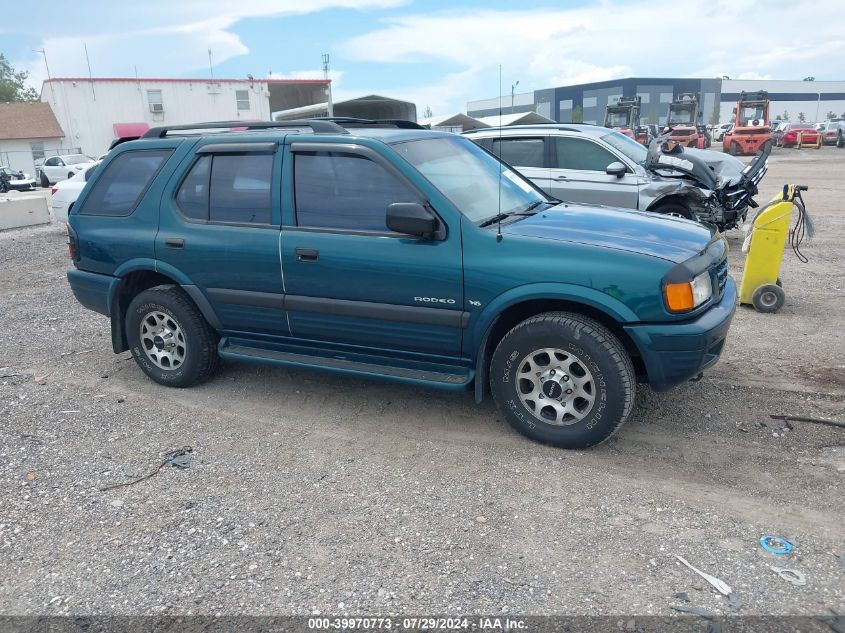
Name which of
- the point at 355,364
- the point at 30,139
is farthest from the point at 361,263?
the point at 30,139

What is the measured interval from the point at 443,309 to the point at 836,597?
231 cm

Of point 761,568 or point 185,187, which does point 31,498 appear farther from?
point 761,568

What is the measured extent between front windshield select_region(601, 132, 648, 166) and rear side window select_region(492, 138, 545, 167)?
0.88 metres

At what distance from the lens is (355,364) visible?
A: 430 centimetres

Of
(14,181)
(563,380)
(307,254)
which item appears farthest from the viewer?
(14,181)

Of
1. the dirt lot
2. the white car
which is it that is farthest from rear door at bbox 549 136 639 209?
the white car

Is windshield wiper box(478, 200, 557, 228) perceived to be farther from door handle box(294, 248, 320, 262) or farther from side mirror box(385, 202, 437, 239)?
door handle box(294, 248, 320, 262)

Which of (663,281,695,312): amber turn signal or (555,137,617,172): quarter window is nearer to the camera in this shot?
(663,281,695,312): amber turn signal

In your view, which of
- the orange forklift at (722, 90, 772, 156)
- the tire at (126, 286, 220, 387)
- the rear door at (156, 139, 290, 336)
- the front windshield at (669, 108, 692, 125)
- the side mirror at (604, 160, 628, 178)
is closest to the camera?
the rear door at (156, 139, 290, 336)

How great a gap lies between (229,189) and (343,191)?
0.91 meters

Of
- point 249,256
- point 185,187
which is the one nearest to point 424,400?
point 249,256

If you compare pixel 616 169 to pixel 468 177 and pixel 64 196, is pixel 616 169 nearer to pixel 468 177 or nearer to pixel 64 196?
pixel 468 177

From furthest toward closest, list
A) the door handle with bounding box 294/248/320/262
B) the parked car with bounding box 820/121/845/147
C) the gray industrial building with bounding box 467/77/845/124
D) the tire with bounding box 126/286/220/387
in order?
the gray industrial building with bounding box 467/77/845/124 < the parked car with bounding box 820/121/845/147 < the tire with bounding box 126/286/220/387 < the door handle with bounding box 294/248/320/262

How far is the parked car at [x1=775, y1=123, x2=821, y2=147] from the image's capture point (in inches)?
1479
